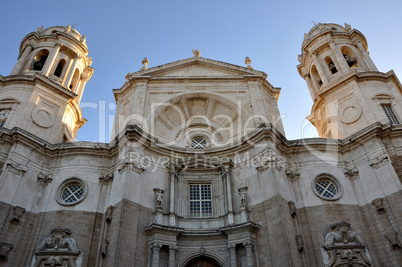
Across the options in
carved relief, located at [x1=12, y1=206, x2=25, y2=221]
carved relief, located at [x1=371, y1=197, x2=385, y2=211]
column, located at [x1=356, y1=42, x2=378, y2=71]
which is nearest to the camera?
carved relief, located at [x1=12, y1=206, x2=25, y2=221]

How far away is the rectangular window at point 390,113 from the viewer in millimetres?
23692

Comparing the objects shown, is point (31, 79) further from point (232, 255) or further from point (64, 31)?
point (232, 255)

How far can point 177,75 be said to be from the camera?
89.8 feet

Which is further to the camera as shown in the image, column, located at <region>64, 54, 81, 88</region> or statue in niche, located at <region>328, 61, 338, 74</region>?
statue in niche, located at <region>328, 61, 338, 74</region>

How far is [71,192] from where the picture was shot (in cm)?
2058

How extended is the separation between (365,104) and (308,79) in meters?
8.95

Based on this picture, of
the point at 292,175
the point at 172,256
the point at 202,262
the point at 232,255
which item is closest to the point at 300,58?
the point at 292,175

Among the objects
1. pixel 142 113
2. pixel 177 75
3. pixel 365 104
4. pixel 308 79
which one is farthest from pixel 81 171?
pixel 308 79

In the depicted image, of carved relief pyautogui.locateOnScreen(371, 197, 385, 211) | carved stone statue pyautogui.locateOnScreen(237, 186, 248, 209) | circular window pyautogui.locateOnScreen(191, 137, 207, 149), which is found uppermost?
circular window pyautogui.locateOnScreen(191, 137, 207, 149)

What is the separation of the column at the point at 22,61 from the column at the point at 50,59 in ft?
6.52

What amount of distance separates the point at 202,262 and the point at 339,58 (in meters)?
20.5

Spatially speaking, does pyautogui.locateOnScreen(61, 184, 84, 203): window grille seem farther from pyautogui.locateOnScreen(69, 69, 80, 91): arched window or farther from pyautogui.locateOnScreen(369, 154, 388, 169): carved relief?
pyautogui.locateOnScreen(369, 154, 388, 169): carved relief

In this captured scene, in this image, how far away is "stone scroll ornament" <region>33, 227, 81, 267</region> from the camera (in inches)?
680

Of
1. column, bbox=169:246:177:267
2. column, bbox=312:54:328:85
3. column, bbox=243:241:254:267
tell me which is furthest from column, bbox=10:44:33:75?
column, bbox=312:54:328:85
